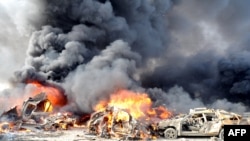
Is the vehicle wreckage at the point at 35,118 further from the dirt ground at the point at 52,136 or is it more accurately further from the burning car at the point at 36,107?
the dirt ground at the point at 52,136

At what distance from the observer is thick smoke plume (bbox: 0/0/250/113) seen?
111 ft

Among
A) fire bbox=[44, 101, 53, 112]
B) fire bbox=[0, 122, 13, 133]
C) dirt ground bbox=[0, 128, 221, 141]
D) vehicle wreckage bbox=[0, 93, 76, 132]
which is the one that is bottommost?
dirt ground bbox=[0, 128, 221, 141]

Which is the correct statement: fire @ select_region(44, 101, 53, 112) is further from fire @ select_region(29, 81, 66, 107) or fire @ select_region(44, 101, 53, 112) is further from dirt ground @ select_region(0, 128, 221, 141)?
dirt ground @ select_region(0, 128, 221, 141)

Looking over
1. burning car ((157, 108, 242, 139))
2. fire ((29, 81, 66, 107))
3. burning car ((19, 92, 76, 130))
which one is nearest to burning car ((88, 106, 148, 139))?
burning car ((157, 108, 242, 139))

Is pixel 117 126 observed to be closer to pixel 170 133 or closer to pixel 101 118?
pixel 101 118

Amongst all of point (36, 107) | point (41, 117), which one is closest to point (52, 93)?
point (36, 107)

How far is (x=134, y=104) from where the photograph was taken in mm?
30828

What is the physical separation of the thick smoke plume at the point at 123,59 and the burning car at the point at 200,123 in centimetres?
1008

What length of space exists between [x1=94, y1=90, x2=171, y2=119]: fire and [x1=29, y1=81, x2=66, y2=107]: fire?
3439 millimetres

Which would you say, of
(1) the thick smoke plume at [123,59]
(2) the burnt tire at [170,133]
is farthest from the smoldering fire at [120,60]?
(2) the burnt tire at [170,133]

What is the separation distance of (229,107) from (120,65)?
457 inches

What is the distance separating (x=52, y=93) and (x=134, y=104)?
7271mm

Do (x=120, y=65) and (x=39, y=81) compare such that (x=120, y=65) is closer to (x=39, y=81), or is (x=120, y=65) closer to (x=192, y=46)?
(x=39, y=81)

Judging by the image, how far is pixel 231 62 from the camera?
4128 cm
